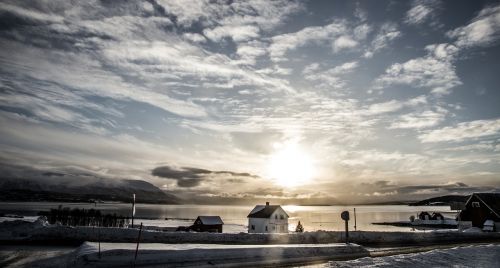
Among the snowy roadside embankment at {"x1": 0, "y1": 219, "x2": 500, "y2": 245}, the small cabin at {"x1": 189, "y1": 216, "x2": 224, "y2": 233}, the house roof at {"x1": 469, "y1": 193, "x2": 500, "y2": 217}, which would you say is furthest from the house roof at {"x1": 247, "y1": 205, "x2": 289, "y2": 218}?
the house roof at {"x1": 469, "y1": 193, "x2": 500, "y2": 217}

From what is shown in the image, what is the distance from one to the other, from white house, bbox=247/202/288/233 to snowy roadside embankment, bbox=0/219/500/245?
3482 cm

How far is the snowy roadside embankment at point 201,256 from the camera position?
55.6ft

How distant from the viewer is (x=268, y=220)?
68.4 m

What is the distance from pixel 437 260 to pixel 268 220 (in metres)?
48.7

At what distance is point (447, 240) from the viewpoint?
36.6m

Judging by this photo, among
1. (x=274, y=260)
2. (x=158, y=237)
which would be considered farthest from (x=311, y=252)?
(x=158, y=237)

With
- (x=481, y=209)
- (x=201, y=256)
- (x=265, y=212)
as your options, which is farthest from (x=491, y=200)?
(x=201, y=256)

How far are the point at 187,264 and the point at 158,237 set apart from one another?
12.6m

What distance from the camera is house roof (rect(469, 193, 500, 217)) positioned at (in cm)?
5816

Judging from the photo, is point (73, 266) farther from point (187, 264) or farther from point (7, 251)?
point (7, 251)

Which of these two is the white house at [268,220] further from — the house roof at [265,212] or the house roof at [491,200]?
the house roof at [491,200]

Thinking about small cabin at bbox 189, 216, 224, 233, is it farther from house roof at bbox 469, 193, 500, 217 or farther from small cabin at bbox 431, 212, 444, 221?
small cabin at bbox 431, 212, 444, 221

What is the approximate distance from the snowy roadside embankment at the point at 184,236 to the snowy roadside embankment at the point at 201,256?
29.8ft

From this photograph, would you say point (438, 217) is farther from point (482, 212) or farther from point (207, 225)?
point (207, 225)
